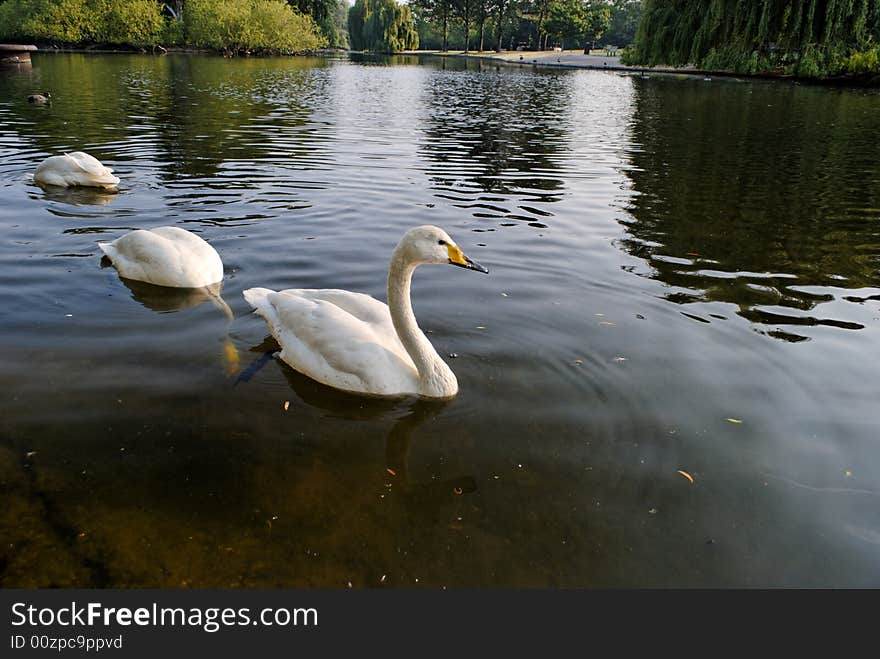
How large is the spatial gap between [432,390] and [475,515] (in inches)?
47.3

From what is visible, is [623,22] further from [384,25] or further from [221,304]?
[221,304]

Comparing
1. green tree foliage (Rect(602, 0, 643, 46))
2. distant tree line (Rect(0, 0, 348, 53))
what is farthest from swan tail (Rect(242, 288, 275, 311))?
green tree foliage (Rect(602, 0, 643, 46))

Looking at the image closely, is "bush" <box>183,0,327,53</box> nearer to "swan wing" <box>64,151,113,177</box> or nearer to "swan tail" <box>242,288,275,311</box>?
"swan wing" <box>64,151,113,177</box>

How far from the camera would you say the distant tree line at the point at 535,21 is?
348 feet

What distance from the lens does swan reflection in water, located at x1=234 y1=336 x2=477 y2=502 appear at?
3791mm

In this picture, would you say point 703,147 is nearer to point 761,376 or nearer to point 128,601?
point 761,376

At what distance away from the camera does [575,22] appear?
339 feet

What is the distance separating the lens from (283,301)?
204 inches

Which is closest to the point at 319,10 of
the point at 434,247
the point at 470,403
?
the point at 434,247

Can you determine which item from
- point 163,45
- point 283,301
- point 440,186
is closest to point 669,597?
point 283,301

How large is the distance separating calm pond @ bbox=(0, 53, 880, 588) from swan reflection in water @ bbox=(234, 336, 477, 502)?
26mm

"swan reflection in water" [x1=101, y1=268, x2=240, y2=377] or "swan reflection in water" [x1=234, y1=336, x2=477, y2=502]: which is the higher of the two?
"swan reflection in water" [x1=101, y1=268, x2=240, y2=377]

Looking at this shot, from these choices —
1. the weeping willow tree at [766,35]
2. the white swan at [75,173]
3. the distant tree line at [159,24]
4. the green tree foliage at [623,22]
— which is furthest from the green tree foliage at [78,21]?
the green tree foliage at [623,22]

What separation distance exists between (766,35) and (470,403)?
36814 millimetres
